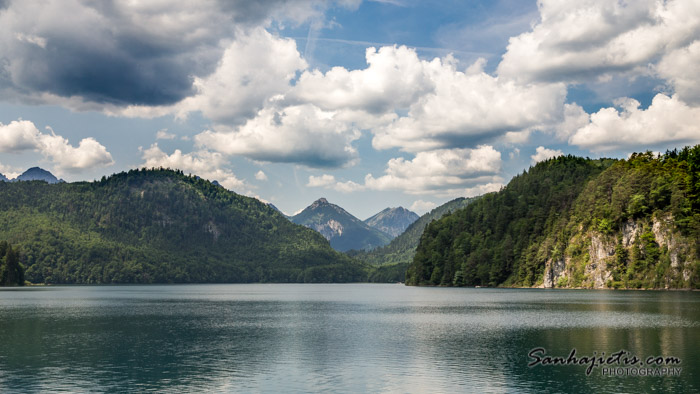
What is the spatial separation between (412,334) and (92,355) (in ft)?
142

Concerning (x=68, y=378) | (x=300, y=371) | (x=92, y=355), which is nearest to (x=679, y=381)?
(x=300, y=371)

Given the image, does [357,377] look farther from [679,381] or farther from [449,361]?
[679,381]

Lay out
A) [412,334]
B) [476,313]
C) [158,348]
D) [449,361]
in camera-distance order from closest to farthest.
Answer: [449,361] → [158,348] → [412,334] → [476,313]

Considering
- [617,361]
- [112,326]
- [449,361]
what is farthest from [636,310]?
[112,326]

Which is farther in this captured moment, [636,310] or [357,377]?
[636,310]

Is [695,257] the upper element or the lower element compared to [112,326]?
upper

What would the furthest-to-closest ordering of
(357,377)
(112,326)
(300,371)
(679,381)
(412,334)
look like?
1. (112,326)
2. (412,334)
3. (300,371)
4. (357,377)
5. (679,381)

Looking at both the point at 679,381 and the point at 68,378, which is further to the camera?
the point at 68,378

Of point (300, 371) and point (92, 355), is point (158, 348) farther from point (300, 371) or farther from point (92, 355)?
point (300, 371)

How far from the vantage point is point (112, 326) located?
100m

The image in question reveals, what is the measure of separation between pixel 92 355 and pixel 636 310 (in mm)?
99355

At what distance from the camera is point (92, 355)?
219 ft

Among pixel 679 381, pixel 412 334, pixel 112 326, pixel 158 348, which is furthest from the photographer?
pixel 112 326

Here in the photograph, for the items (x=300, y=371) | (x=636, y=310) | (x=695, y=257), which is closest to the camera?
(x=300, y=371)
